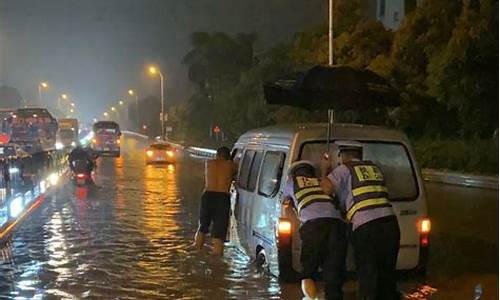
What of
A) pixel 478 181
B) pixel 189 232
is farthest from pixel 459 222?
pixel 478 181

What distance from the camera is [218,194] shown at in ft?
35.2

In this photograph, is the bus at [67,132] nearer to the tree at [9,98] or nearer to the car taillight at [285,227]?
the tree at [9,98]

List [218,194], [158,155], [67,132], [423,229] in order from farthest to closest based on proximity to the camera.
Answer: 1. [67,132]
2. [158,155]
3. [218,194]
4. [423,229]

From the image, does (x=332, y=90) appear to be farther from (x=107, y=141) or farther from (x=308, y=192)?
(x=107, y=141)

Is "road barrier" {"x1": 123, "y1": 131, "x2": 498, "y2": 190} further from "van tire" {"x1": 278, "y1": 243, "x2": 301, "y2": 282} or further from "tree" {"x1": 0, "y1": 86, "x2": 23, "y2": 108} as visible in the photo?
"tree" {"x1": 0, "y1": 86, "x2": 23, "y2": 108}

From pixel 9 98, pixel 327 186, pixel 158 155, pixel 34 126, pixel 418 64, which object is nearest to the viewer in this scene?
pixel 327 186

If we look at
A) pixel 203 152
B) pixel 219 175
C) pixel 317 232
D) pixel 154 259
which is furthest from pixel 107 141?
pixel 317 232

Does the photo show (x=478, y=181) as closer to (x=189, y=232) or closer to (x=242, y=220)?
(x=189, y=232)

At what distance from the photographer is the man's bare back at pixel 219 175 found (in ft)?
34.9

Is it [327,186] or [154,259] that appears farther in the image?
[154,259]

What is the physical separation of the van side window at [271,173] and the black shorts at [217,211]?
1575 mm

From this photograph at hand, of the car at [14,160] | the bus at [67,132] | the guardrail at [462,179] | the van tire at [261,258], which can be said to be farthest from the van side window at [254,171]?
the bus at [67,132]

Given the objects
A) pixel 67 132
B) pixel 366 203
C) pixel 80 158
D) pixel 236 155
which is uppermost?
pixel 67 132

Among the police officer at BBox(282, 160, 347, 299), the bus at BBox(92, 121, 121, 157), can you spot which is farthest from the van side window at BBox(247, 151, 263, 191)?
the bus at BBox(92, 121, 121, 157)
